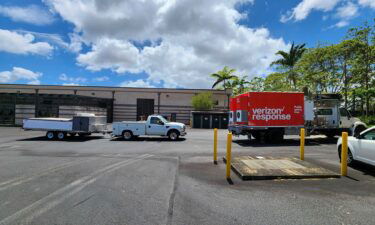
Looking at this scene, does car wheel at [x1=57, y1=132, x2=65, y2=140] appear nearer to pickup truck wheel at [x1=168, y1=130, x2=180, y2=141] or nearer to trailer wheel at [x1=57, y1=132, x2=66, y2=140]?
trailer wheel at [x1=57, y1=132, x2=66, y2=140]

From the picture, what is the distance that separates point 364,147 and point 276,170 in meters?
2.83

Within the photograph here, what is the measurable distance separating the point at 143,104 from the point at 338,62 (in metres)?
30.9

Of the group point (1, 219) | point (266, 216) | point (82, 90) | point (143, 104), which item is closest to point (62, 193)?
point (1, 219)

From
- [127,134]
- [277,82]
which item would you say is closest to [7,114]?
[127,134]

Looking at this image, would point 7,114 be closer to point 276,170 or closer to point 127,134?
point 127,134

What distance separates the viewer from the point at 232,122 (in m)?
15.2

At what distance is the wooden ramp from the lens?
6.03 metres

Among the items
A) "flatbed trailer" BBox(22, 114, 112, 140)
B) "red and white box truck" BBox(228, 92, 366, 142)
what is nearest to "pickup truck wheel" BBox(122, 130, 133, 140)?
"flatbed trailer" BBox(22, 114, 112, 140)

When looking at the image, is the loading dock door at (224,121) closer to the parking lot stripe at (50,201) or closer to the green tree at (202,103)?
the green tree at (202,103)

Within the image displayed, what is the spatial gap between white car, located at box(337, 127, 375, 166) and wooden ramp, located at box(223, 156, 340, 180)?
48.4 inches

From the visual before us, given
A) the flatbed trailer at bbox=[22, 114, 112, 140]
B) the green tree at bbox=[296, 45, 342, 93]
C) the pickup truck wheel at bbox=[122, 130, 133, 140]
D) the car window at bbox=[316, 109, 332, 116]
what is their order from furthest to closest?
the green tree at bbox=[296, 45, 342, 93]
the pickup truck wheel at bbox=[122, 130, 133, 140]
the flatbed trailer at bbox=[22, 114, 112, 140]
the car window at bbox=[316, 109, 332, 116]

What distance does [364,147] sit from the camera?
659 cm

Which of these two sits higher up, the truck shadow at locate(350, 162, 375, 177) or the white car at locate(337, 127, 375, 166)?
the white car at locate(337, 127, 375, 166)

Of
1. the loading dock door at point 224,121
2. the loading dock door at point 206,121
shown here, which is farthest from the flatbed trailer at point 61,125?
the loading dock door at point 224,121
